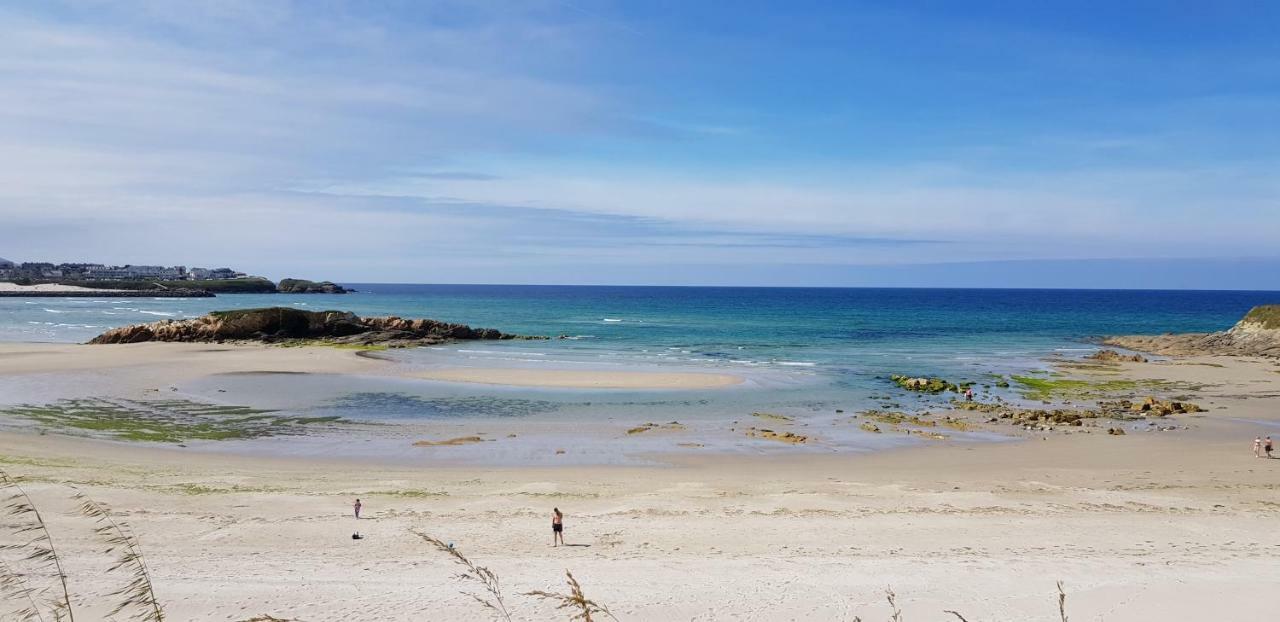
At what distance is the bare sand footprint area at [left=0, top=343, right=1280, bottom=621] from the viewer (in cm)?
1216

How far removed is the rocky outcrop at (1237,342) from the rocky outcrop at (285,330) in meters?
55.1

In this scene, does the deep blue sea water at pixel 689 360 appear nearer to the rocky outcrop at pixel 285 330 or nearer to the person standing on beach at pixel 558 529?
the rocky outcrop at pixel 285 330

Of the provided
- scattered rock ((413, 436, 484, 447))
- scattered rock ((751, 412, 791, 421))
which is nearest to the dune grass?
scattered rock ((413, 436, 484, 447))

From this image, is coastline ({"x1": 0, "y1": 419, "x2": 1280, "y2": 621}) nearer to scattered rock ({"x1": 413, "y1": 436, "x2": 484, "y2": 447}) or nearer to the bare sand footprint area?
the bare sand footprint area

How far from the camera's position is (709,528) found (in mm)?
16078

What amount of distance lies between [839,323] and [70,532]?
8056 cm

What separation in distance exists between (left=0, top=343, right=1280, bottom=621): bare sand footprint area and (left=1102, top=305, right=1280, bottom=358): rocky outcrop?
33.9 m

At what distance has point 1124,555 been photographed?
46.8 ft

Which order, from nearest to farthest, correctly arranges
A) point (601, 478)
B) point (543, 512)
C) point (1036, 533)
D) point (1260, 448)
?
point (1036, 533) → point (543, 512) → point (601, 478) → point (1260, 448)

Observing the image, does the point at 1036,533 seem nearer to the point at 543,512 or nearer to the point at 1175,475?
the point at 1175,475

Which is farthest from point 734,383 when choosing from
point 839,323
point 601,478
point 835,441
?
point 839,323

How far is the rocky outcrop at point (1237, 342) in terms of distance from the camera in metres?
54.0

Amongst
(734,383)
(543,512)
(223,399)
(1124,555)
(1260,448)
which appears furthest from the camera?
(734,383)

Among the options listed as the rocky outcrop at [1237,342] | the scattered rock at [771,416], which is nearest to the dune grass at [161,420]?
the scattered rock at [771,416]
